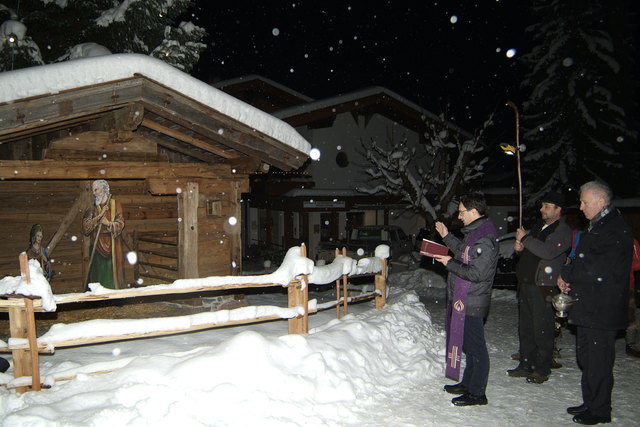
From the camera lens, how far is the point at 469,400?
15.5ft

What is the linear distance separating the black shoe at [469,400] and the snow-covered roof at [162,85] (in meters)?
4.59

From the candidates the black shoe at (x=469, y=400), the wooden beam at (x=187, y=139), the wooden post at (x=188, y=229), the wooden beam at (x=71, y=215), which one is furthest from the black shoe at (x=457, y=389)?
the wooden beam at (x=71, y=215)

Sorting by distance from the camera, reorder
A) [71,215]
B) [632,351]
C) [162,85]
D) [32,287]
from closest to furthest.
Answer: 1. [32,287]
2. [162,85]
3. [632,351]
4. [71,215]

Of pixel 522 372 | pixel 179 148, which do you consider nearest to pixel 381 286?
pixel 522 372

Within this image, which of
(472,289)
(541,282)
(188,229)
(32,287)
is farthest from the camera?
(188,229)

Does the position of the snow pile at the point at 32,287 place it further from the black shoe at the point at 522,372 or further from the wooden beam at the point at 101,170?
the black shoe at the point at 522,372

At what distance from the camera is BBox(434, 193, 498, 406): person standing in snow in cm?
455

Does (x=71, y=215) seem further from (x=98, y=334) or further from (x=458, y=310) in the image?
(x=458, y=310)

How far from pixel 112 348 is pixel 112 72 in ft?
11.9

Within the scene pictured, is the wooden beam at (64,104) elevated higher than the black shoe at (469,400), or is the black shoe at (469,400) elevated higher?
the wooden beam at (64,104)

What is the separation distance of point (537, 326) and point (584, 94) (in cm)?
1689

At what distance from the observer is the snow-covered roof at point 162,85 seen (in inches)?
199

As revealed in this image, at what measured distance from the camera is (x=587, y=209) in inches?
177

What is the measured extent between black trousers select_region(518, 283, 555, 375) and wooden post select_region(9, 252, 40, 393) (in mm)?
5497
